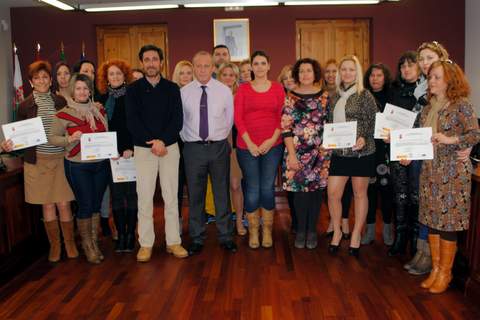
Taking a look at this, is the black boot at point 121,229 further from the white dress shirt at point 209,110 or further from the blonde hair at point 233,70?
the blonde hair at point 233,70

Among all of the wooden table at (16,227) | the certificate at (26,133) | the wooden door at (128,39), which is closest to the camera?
the certificate at (26,133)

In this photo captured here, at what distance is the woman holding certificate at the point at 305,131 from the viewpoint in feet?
12.6

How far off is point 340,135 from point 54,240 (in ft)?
7.84

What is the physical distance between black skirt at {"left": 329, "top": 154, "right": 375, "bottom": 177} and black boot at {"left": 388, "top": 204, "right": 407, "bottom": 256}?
372 mm

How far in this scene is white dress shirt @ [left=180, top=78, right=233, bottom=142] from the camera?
3914 mm

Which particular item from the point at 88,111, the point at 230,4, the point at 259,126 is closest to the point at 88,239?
the point at 88,111

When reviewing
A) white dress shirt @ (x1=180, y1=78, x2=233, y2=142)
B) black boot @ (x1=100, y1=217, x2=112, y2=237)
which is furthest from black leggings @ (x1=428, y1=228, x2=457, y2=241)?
black boot @ (x1=100, y1=217, x2=112, y2=237)

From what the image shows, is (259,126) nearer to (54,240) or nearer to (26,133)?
(26,133)

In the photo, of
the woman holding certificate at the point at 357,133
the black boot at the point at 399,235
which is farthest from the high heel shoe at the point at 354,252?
the black boot at the point at 399,235

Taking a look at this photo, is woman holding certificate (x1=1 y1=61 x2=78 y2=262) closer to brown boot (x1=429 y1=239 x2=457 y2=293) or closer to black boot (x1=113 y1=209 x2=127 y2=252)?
black boot (x1=113 y1=209 x2=127 y2=252)

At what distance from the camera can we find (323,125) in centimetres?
383

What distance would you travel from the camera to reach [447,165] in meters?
3.01

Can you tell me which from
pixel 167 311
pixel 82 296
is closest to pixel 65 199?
pixel 82 296

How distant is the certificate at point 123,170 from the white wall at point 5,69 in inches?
189
